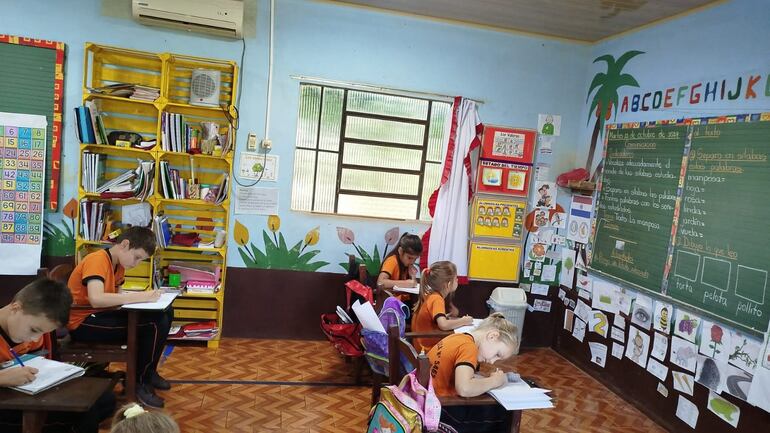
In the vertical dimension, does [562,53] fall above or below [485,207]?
above

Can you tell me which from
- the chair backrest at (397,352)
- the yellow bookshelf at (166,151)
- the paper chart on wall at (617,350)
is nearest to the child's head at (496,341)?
the chair backrest at (397,352)

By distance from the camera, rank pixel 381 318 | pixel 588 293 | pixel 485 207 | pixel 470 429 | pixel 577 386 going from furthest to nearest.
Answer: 1. pixel 485 207
2. pixel 588 293
3. pixel 577 386
4. pixel 381 318
5. pixel 470 429

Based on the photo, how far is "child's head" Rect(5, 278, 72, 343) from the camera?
1873mm

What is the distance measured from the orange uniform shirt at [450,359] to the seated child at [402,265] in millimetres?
1494

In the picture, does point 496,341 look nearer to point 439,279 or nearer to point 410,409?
point 410,409

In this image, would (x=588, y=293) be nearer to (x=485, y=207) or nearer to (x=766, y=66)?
(x=485, y=207)

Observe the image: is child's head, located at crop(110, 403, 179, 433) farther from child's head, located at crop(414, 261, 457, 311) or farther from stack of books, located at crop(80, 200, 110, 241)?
stack of books, located at crop(80, 200, 110, 241)

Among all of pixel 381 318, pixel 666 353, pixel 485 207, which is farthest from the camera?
pixel 485 207

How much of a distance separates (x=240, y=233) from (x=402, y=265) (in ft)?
4.78

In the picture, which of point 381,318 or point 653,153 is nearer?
point 381,318

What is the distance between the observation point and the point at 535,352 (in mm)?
4867

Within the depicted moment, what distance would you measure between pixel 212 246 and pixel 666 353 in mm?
3513

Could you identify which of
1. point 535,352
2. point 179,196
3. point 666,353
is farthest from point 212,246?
point 666,353

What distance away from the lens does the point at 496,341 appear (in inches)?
89.3
